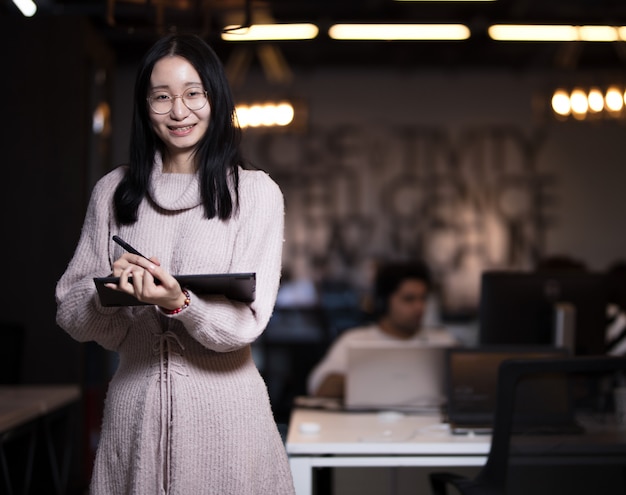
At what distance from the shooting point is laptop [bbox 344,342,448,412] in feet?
11.2

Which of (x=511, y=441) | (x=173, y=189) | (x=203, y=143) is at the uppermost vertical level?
(x=203, y=143)

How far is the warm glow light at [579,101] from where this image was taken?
532cm

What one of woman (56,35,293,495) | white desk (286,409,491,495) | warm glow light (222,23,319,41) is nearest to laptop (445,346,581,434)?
white desk (286,409,491,495)

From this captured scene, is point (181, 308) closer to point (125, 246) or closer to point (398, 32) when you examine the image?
point (125, 246)

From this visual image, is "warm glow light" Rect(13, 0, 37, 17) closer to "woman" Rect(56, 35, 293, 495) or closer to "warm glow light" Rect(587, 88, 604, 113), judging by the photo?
"woman" Rect(56, 35, 293, 495)

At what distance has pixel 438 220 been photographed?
8.27 meters

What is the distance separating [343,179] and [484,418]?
5297mm

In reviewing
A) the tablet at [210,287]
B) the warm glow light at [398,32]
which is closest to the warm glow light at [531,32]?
the warm glow light at [398,32]

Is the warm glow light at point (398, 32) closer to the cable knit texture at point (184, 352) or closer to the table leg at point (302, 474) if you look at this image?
the table leg at point (302, 474)

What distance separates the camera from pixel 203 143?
6.51 feet

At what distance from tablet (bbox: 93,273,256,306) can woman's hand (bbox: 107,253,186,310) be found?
3 cm

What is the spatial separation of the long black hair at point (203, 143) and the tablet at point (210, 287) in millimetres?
227

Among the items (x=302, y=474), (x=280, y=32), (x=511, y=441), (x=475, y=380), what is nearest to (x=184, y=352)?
(x=511, y=441)

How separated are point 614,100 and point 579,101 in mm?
213
